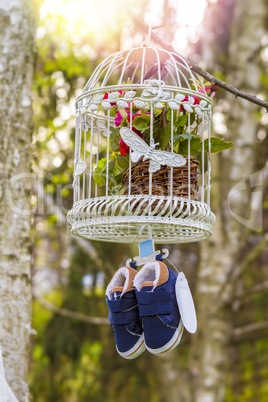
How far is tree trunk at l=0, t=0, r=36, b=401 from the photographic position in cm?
213

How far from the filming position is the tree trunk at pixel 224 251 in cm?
409

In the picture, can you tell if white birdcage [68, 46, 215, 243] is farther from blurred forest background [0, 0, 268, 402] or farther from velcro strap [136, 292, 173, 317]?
blurred forest background [0, 0, 268, 402]

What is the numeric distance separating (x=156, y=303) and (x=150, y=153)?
43 centimetres

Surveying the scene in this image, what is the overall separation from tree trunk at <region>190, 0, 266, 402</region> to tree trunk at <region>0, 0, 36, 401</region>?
7.19 feet

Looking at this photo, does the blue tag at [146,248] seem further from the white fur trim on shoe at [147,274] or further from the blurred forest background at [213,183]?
the blurred forest background at [213,183]

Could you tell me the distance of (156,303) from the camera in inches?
55.2

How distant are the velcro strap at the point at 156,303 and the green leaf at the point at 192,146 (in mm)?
441

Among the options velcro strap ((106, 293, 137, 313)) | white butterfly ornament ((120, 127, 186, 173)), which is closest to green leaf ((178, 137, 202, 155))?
white butterfly ornament ((120, 127, 186, 173))

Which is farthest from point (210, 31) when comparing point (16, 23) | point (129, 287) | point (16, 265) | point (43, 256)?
point (43, 256)

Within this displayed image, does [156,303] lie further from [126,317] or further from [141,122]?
[141,122]

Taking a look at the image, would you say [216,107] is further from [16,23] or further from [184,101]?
[184,101]

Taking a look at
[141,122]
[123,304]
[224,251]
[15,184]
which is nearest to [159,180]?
[141,122]

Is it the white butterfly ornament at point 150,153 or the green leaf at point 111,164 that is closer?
the white butterfly ornament at point 150,153

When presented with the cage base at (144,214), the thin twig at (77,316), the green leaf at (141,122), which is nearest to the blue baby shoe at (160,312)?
the cage base at (144,214)
